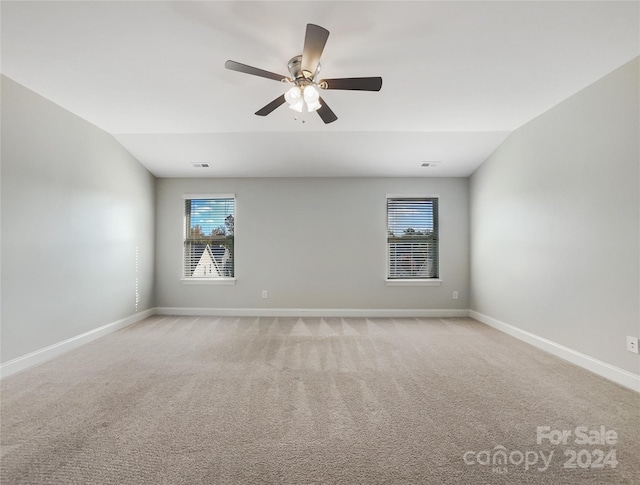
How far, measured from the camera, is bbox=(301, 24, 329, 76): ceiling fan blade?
1.73 metres

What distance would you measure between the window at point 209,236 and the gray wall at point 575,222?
13.6 ft

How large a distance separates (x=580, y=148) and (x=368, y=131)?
2.19 m

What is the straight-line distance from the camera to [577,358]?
2811 millimetres

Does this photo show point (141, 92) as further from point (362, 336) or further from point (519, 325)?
point (519, 325)

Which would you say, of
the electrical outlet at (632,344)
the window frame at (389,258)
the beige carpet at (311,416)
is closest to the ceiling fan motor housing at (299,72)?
the beige carpet at (311,416)

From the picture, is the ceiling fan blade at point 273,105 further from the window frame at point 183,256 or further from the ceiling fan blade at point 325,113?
the window frame at point 183,256

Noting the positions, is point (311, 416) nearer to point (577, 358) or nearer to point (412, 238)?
point (577, 358)

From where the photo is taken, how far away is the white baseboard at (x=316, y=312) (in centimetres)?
484

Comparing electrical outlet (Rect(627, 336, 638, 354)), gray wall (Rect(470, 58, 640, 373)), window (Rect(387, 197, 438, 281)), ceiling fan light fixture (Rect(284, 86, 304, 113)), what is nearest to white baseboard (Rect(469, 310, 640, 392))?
gray wall (Rect(470, 58, 640, 373))

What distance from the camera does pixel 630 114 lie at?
2.36 meters

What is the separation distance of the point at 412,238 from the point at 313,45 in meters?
3.70

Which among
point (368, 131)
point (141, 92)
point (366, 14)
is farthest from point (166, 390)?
point (368, 131)

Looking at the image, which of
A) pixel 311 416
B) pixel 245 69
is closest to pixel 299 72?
pixel 245 69
